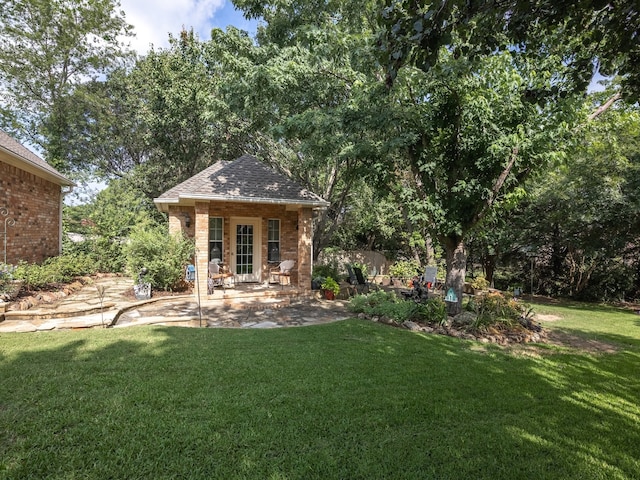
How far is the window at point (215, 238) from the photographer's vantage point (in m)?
12.0

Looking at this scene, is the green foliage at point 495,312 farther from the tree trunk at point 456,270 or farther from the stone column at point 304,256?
the stone column at point 304,256

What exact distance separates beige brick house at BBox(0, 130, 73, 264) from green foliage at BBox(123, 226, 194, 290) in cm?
336

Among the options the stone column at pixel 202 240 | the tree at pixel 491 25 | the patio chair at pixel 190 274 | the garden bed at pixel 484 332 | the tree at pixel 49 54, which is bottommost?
the garden bed at pixel 484 332

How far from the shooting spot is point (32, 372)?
4.10 meters

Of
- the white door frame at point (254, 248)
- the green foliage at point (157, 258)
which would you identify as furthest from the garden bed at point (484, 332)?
the green foliage at point (157, 258)

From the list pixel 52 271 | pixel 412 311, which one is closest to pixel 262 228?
pixel 52 271

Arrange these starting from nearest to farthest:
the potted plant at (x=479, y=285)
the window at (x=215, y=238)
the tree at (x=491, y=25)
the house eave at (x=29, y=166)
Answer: the tree at (x=491, y=25) → the house eave at (x=29, y=166) → the window at (x=215, y=238) → the potted plant at (x=479, y=285)

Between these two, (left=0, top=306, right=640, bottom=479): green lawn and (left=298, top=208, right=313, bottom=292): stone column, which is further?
(left=298, top=208, right=313, bottom=292): stone column

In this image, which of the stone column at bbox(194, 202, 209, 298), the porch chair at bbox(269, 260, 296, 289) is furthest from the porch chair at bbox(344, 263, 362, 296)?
the stone column at bbox(194, 202, 209, 298)

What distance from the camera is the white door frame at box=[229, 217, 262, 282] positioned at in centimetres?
1242

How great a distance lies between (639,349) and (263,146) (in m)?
16.1

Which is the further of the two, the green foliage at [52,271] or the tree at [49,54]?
the tree at [49,54]

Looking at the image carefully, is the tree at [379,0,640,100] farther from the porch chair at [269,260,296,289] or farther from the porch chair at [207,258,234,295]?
the porch chair at [269,260,296,289]

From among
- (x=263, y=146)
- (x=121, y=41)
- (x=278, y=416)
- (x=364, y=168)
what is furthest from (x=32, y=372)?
(x=121, y=41)
